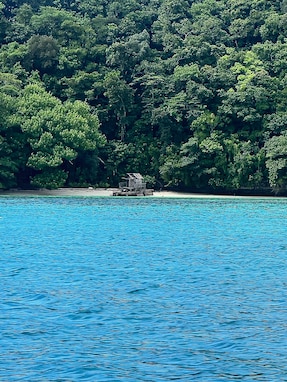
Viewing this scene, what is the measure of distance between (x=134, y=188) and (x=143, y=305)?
122 ft

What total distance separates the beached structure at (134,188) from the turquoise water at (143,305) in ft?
79.7

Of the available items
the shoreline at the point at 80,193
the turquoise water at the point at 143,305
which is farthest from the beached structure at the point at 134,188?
the turquoise water at the point at 143,305

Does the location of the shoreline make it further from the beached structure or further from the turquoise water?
the turquoise water

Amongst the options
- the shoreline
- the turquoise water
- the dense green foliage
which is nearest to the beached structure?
the shoreline

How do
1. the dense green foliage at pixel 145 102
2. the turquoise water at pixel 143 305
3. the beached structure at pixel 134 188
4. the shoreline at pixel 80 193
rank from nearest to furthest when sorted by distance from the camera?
the turquoise water at pixel 143 305
the shoreline at pixel 80 193
the dense green foliage at pixel 145 102
the beached structure at pixel 134 188

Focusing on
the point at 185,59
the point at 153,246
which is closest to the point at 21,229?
the point at 153,246

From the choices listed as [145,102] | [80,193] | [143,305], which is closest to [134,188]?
[80,193]

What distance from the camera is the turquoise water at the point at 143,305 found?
8703 mm

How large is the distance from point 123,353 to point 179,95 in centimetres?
4303

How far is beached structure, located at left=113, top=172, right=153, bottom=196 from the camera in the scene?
4847 centimetres

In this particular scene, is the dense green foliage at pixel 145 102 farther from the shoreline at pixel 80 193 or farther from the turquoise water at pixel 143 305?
the turquoise water at pixel 143 305

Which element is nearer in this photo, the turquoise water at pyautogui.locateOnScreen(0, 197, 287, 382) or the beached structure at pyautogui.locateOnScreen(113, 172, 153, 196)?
the turquoise water at pyautogui.locateOnScreen(0, 197, 287, 382)

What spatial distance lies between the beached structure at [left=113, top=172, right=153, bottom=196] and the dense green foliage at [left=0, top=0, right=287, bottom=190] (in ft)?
6.46

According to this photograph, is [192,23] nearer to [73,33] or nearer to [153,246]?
[73,33]
